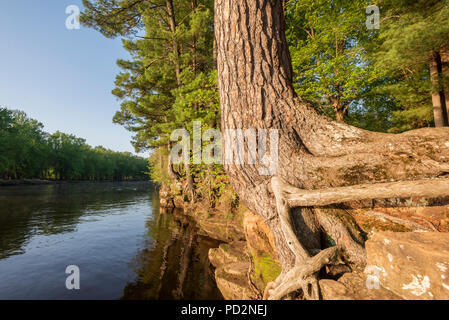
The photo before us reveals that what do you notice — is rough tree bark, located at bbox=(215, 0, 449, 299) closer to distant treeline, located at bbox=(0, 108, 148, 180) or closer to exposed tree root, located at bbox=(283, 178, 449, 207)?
exposed tree root, located at bbox=(283, 178, 449, 207)

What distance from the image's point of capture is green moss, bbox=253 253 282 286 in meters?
3.61

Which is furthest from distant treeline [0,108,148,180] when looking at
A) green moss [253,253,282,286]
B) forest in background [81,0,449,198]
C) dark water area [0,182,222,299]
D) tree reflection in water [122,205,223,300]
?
green moss [253,253,282,286]

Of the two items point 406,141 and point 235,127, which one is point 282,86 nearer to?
point 235,127

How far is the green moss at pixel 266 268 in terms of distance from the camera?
361cm

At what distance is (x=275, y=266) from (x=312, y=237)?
4.74 ft

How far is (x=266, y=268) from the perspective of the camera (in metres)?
3.78

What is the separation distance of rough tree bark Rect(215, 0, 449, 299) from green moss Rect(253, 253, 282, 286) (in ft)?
2.11

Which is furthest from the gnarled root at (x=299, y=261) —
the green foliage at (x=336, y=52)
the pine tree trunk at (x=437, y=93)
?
the pine tree trunk at (x=437, y=93)

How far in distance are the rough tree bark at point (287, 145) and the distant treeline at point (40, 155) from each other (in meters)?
38.2

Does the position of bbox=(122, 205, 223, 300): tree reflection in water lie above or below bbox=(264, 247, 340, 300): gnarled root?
below

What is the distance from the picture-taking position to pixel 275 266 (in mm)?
3695

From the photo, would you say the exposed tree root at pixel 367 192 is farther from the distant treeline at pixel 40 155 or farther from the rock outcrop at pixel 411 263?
the distant treeline at pixel 40 155

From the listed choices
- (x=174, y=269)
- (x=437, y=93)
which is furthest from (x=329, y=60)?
(x=174, y=269)
